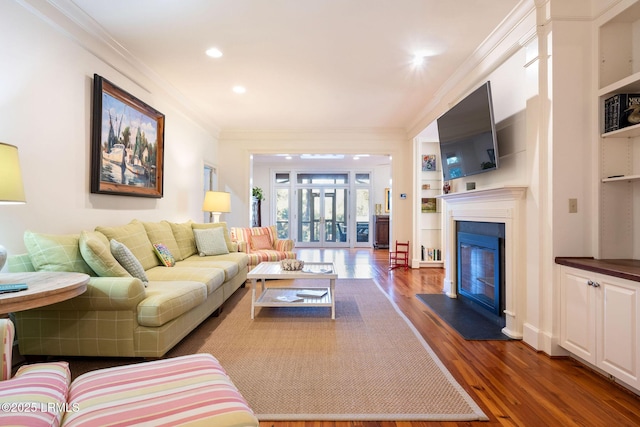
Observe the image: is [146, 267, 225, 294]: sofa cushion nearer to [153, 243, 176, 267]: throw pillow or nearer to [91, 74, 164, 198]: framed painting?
[153, 243, 176, 267]: throw pillow

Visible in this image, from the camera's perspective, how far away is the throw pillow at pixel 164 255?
3.34 metres

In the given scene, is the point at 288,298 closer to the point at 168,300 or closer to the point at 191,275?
the point at 191,275

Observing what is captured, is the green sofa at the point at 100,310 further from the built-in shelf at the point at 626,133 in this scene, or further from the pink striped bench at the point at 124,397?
the built-in shelf at the point at 626,133

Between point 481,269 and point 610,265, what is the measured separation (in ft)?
4.45

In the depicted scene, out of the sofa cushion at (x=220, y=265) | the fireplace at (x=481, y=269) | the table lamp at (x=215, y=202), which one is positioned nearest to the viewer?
the fireplace at (x=481, y=269)

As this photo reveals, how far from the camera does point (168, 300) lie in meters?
2.18

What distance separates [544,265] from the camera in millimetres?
2451

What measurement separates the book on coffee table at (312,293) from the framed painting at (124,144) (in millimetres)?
2157

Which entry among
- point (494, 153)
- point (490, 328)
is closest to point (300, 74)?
point (494, 153)

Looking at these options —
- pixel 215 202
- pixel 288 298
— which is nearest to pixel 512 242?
pixel 288 298

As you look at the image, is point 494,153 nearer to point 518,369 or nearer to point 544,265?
point 544,265

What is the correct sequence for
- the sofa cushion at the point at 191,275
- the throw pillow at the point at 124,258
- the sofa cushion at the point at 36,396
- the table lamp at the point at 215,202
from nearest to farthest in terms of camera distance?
the sofa cushion at the point at 36,396 → the throw pillow at the point at 124,258 → the sofa cushion at the point at 191,275 → the table lamp at the point at 215,202

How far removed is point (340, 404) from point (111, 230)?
2.45 meters

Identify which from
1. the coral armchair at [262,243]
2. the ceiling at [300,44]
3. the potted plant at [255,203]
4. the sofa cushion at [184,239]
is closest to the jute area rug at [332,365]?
the sofa cushion at [184,239]
